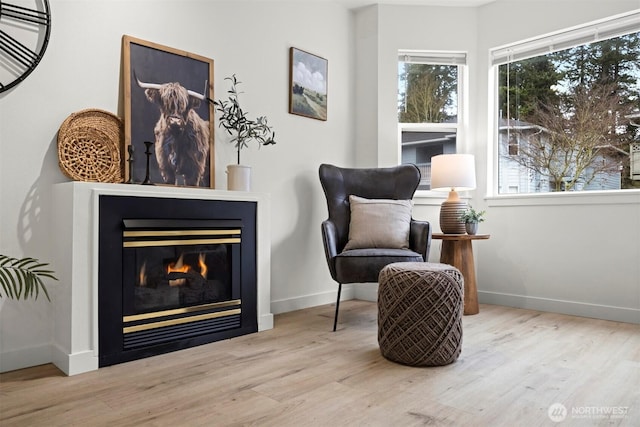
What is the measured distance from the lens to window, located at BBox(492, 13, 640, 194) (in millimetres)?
3170

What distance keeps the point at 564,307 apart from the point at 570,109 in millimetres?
1479

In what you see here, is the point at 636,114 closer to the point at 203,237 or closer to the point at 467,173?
the point at 467,173

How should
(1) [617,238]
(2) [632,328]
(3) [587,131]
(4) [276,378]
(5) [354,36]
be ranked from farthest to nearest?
(5) [354,36]
(3) [587,131]
(1) [617,238]
(2) [632,328]
(4) [276,378]

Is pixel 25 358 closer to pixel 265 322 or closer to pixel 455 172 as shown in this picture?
pixel 265 322

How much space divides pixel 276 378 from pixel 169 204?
1048 mm

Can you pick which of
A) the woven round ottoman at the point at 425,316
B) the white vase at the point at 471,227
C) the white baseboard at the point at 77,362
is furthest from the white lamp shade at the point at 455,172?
the white baseboard at the point at 77,362

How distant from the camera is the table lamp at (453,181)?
3316 millimetres

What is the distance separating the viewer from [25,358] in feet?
6.92

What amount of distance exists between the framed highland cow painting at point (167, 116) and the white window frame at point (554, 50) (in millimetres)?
2318

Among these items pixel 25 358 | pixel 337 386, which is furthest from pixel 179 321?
pixel 337 386

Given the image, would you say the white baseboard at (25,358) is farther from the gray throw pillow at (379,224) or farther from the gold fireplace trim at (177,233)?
the gray throw pillow at (379,224)

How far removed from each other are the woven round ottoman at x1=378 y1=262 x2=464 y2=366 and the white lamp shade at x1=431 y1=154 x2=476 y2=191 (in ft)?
4.29

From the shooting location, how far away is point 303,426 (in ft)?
4.85

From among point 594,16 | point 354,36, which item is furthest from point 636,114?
point 354,36
